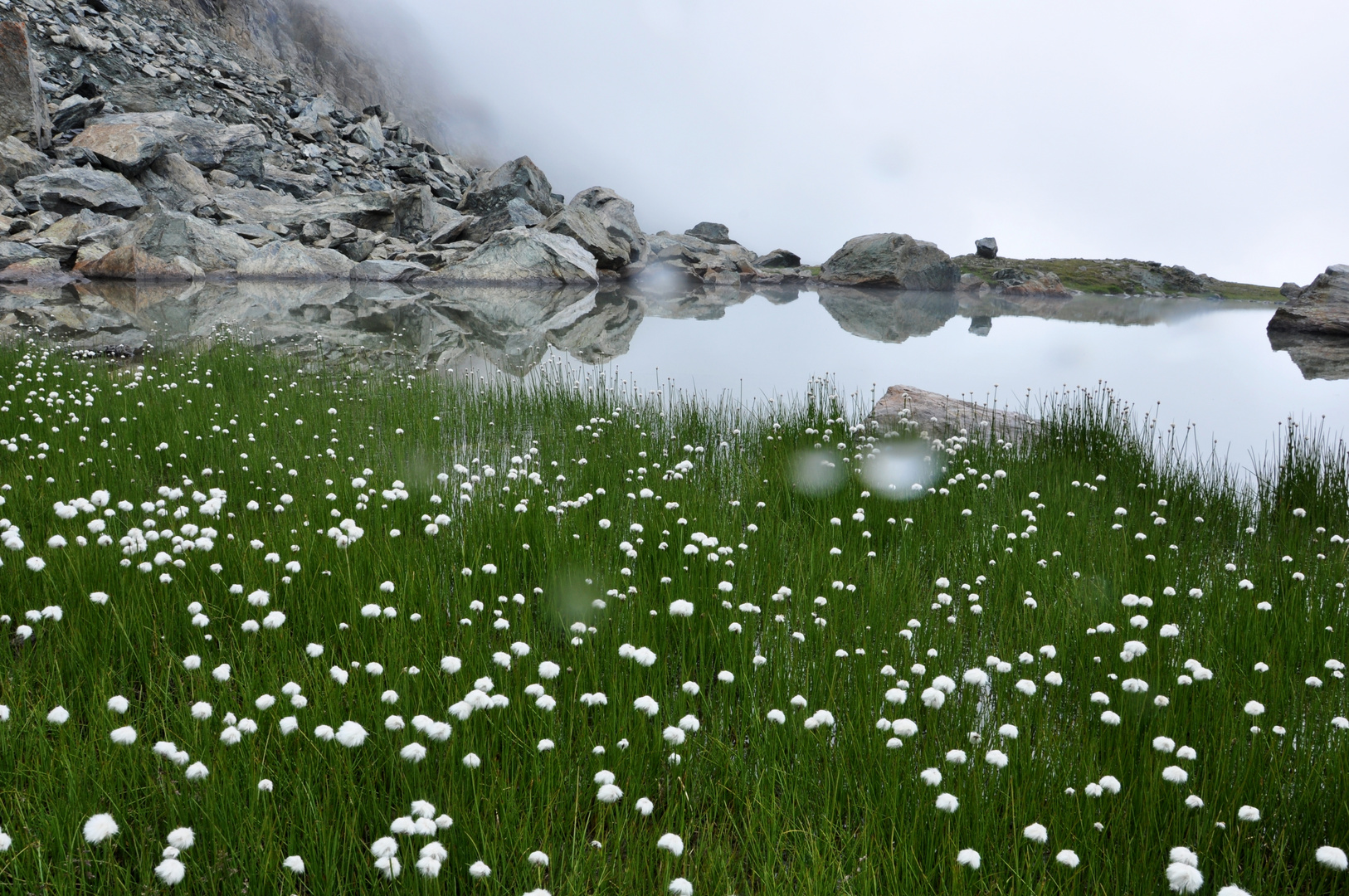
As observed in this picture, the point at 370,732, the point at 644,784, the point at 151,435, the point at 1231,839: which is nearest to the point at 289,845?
the point at 370,732

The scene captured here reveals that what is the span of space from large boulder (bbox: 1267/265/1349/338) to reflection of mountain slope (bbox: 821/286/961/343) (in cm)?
1157

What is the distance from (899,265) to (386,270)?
33.1 m

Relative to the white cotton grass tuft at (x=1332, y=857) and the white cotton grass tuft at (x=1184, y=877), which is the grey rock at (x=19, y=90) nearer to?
the white cotton grass tuft at (x=1184, y=877)

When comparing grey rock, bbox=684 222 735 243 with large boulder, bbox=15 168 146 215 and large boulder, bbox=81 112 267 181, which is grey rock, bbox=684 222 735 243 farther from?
large boulder, bbox=15 168 146 215

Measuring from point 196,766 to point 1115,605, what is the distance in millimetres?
4458

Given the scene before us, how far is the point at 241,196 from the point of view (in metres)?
43.1

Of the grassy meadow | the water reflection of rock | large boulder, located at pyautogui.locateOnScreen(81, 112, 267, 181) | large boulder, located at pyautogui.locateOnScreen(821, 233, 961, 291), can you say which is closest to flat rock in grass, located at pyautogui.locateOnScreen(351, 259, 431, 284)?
large boulder, located at pyautogui.locateOnScreen(81, 112, 267, 181)

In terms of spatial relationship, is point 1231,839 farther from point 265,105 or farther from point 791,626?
point 265,105

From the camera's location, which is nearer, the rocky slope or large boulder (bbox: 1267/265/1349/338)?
large boulder (bbox: 1267/265/1349/338)

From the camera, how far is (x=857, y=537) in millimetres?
5934

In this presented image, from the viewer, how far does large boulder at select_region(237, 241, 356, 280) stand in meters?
35.4

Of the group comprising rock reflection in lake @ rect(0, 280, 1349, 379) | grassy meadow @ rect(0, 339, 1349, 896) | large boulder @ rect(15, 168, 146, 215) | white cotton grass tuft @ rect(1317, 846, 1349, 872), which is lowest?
grassy meadow @ rect(0, 339, 1349, 896)

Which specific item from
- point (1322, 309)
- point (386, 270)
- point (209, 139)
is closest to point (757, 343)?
point (1322, 309)

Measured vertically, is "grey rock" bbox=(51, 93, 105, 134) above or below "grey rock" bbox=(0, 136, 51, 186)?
above
